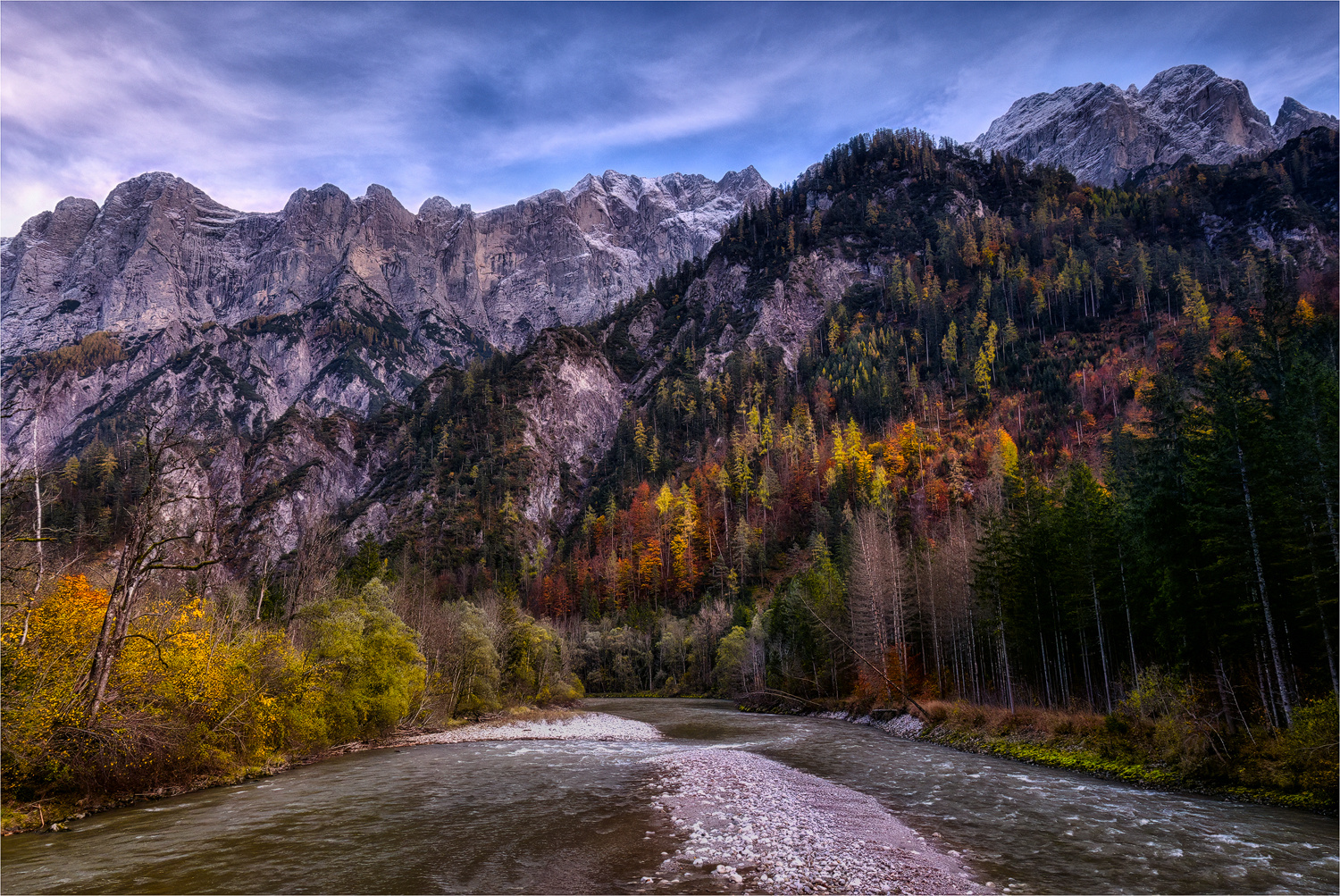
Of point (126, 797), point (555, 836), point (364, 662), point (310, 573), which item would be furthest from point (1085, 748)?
point (310, 573)

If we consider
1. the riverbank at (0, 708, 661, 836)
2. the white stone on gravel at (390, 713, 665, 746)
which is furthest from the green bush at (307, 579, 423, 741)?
the white stone on gravel at (390, 713, 665, 746)

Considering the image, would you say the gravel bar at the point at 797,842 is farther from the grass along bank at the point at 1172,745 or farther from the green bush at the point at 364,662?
the green bush at the point at 364,662

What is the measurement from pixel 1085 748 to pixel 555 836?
2712cm

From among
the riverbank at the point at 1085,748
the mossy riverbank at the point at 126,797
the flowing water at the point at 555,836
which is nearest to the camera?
the flowing water at the point at 555,836

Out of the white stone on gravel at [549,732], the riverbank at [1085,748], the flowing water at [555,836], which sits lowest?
the white stone on gravel at [549,732]

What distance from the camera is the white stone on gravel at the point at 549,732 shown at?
44500 millimetres

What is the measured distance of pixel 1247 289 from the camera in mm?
133250

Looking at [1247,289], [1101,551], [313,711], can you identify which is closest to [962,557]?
[1101,551]

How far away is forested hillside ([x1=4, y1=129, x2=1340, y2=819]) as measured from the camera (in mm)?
25391

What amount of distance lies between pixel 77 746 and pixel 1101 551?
169 feet

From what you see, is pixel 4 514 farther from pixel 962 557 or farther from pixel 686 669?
pixel 686 669

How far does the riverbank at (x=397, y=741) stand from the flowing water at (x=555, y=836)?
3.07 ft

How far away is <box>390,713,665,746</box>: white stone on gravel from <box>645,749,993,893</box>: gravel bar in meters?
22.5

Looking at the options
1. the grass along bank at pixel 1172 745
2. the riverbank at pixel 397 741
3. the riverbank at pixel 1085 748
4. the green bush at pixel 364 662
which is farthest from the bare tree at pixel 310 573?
the grass along bank at pixel 1172 745
